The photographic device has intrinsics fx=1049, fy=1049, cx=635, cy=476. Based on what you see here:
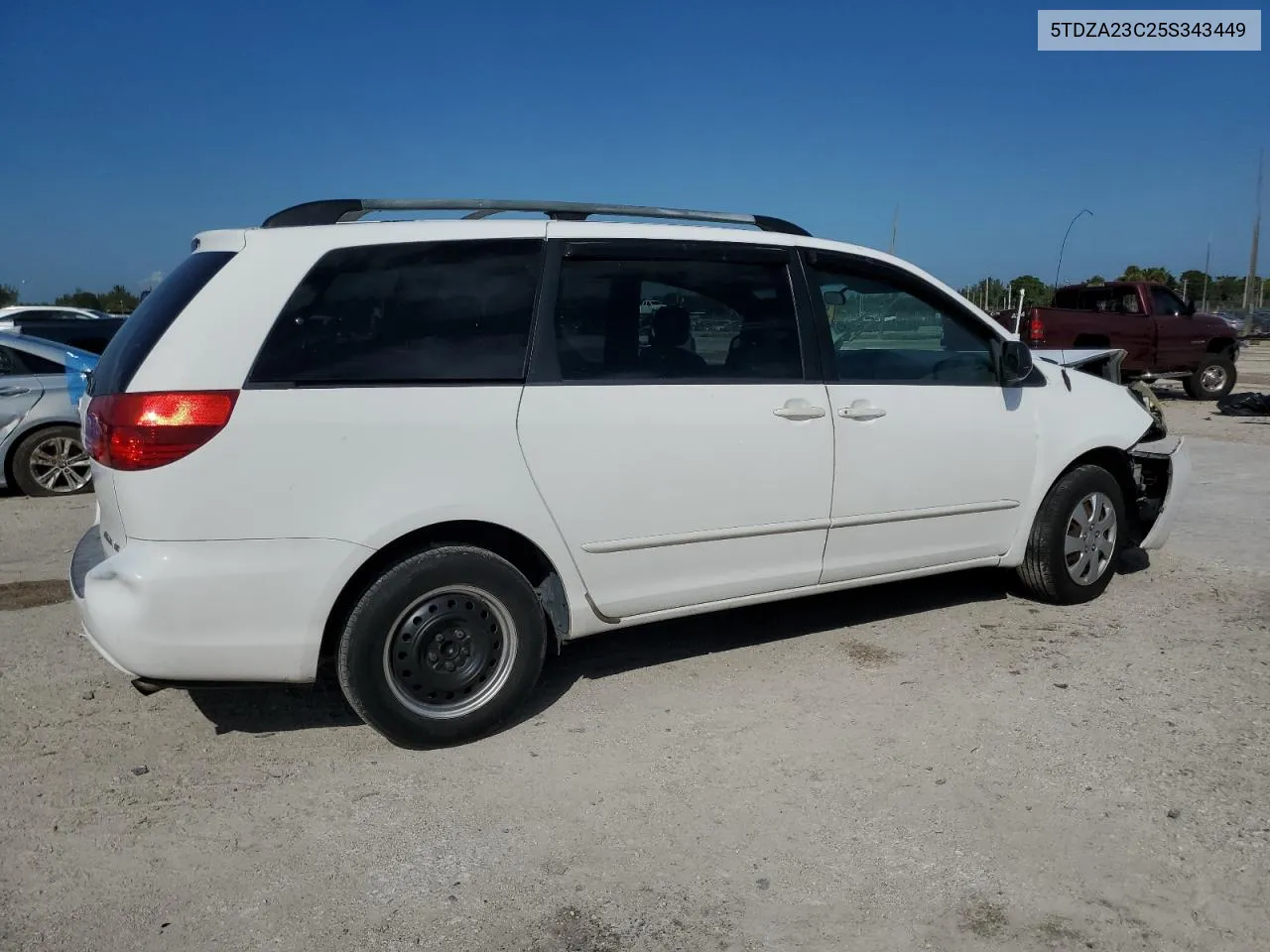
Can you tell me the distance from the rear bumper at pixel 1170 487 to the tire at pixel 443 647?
11.4 feet

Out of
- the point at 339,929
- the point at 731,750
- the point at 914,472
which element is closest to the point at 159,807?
the point at 339,929

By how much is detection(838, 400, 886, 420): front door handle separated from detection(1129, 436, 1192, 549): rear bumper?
1.85 metres

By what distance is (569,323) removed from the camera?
390cm

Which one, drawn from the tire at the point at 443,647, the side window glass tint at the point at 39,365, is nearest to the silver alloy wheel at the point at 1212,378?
the side window glass tint at the point at 39,365

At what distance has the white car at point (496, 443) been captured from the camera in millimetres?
3340

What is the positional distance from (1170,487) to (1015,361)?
140 centimetres

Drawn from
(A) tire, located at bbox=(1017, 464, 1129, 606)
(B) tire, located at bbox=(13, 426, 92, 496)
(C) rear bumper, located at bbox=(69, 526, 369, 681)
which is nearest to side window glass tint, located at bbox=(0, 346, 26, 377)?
(B) tire, located at bbox=(13, 426, 92, 496)

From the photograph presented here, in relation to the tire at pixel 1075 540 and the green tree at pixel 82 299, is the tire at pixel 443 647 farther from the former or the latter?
the green tree at pixel 82 299

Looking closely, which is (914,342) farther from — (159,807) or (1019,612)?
(159,807)

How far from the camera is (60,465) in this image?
8.83 meters

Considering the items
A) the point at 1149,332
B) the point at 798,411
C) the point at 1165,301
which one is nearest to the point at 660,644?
the point at 798,411

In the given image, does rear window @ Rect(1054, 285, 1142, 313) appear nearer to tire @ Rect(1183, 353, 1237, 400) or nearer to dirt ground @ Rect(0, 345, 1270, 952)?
tire @ Rect(1183, 353, 1237, 400)

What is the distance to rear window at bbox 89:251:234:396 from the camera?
3361mm

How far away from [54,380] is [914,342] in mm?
7226
